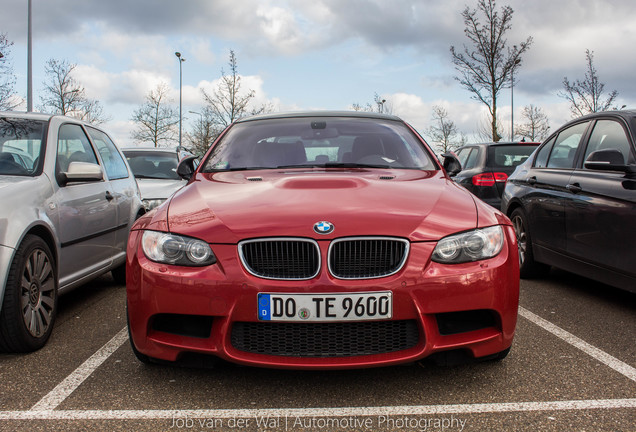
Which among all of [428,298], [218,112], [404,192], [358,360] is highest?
[218,112]

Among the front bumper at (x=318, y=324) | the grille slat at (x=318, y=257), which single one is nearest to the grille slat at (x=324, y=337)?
the front bumper at (x=318, y=324)

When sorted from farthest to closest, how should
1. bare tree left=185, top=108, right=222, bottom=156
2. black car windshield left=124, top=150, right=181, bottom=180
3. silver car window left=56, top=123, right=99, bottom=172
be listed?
1. bare tree left=185, top=108, right=222, bottom=156
2. black car windshield left=124, top=150, right=181, bottom=180
3. silver car window left=56, top=123, right=99, bottom=172

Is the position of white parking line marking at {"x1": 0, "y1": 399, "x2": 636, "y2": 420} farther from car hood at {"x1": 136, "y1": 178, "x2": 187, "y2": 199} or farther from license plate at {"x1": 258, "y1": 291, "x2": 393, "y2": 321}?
car hood at {"x1": 136, "y1": 178, "x2": 187, "y2": 199}

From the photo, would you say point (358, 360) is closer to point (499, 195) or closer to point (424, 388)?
point (424, 388)

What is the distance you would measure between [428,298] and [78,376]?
1855mm

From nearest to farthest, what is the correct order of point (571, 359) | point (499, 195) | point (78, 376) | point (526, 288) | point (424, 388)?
point (424, 388) < point (78, 376) < point (571, 359) < point (526, 288) < point (499, 195)

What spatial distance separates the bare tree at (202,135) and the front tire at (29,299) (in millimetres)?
38964

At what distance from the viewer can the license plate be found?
8.23 feet

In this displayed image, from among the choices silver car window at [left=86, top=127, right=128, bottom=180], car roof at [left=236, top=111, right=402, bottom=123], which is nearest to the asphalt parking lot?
car roof at [left=236, top=111, right=402, bottom=123]

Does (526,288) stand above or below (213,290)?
below

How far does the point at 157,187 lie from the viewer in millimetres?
8141

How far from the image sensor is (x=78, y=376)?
120 inches

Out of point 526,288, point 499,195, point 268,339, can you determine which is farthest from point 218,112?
point 268,339

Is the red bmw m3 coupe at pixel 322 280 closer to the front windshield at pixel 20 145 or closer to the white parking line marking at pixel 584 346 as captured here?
the white parking line marking at pixel 584 346
